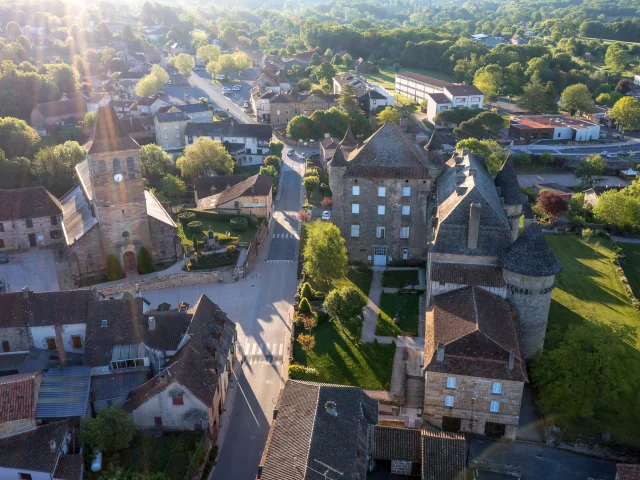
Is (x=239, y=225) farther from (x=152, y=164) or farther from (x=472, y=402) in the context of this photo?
(x=472, y=402)

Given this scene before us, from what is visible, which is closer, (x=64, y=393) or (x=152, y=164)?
(x=64, y=393)

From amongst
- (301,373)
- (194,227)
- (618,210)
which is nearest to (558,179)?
(618,210)

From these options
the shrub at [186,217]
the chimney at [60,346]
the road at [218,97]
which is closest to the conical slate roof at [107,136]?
the shrub at [186,217]

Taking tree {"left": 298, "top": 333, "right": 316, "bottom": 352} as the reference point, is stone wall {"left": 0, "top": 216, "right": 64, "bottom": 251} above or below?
above

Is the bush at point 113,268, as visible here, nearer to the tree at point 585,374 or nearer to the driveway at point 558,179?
the tree at point 585,374

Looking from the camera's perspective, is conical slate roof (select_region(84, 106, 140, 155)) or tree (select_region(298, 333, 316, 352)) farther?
conical slate roof (select_region(84, 106, 140, 155))

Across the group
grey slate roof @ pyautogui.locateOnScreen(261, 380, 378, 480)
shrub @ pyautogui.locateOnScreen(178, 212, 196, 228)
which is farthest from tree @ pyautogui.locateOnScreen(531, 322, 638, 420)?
shrub @ pyautogui.locateOnScreen(178, 212, 196, 228)

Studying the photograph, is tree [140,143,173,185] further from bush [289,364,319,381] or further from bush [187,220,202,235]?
bush [289,364,319,381]
